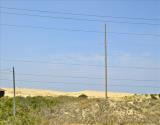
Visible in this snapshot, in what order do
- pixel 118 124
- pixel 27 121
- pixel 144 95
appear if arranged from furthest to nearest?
pixel 144 95, pixel 118 124, pixel 27 121

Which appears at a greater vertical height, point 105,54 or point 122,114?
point 105,54

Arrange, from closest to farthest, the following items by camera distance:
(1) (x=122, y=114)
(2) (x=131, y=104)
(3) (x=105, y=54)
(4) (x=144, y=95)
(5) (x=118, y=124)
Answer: (5) (x=118, y=124), (1) (x=122, y=114), (2) (x=131, y=104), (3) (x=105, y=54), (4) (x=144, y=95)

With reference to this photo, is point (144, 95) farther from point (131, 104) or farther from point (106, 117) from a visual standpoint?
point (106, 117)

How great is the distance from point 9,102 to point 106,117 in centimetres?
1075

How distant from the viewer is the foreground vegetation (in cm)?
3678

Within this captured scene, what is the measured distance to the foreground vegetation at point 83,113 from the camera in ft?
121

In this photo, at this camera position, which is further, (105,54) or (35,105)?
(105,54)

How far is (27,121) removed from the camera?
1348 inches

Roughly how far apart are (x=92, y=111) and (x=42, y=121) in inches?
249

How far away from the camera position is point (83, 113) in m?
40.1

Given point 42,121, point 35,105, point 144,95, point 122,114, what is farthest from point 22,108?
point 144,95

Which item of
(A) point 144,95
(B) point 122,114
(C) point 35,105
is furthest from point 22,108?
(A) point 144,95

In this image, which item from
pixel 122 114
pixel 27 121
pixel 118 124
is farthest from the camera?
pixel 122 114

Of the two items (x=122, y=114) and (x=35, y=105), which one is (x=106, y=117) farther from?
(x=35, y=105)
